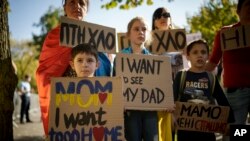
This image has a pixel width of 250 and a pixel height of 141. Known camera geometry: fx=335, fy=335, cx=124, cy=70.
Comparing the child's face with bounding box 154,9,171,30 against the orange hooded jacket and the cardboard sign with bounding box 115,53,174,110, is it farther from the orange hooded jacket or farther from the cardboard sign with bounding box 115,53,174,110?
the orange hooded jacket

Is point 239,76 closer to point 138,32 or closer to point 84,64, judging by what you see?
point 138,32

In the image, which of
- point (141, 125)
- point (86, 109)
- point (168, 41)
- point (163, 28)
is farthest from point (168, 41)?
point (86, 109)

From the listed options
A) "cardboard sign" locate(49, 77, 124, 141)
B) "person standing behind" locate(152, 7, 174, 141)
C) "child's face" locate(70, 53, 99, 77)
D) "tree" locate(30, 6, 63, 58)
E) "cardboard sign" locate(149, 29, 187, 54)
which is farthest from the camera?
"tree" locate(30, 6, 63, 58)

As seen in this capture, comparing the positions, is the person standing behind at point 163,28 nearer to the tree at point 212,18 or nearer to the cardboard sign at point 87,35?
the cardboard sign at point 87,35

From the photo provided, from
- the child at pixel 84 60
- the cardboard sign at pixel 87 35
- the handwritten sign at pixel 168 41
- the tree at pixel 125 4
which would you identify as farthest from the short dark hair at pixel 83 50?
the tree at pixel 125 4

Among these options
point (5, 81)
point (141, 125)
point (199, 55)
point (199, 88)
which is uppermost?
point (199, 55)

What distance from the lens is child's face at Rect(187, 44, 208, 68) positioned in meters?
3.80

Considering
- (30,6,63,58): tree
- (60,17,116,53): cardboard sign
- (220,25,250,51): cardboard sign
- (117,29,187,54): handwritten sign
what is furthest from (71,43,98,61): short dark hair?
(30,6,63,58): tree

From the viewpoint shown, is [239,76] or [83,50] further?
[239,76]

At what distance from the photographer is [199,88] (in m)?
3.72

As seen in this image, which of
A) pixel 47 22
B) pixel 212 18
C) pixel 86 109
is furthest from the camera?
pixel 47 22

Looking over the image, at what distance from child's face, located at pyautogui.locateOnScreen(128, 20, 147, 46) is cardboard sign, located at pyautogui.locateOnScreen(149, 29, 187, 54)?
0.71 meters

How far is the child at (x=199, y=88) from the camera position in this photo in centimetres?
371

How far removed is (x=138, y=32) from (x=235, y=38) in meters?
1.09
